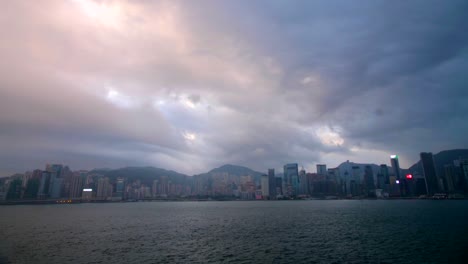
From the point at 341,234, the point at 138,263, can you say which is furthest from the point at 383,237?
the point at 138,263

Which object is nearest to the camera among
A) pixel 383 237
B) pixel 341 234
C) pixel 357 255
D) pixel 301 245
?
pixel 357 255

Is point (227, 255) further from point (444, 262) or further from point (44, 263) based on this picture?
point (444, 262)

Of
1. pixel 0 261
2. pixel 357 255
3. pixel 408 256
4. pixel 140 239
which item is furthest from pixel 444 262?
pixel 0 261

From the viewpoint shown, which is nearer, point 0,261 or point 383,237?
point 0,261

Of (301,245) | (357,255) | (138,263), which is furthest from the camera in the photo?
(301,245)

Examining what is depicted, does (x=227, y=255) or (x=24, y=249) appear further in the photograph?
(x=24, y=249)

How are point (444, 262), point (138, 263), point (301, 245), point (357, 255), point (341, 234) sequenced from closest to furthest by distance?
point (444, 262)
point (138, 263)
point (357, 255)
point (301, 245)
point (341, 234)

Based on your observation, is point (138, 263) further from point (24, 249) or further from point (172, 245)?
point (24, 249)

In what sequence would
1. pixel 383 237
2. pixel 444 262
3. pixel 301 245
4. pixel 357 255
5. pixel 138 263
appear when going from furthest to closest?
pixel 383 237, pixel 301 245, pixel 357 255, pixel 138 263, pixel 444 262
